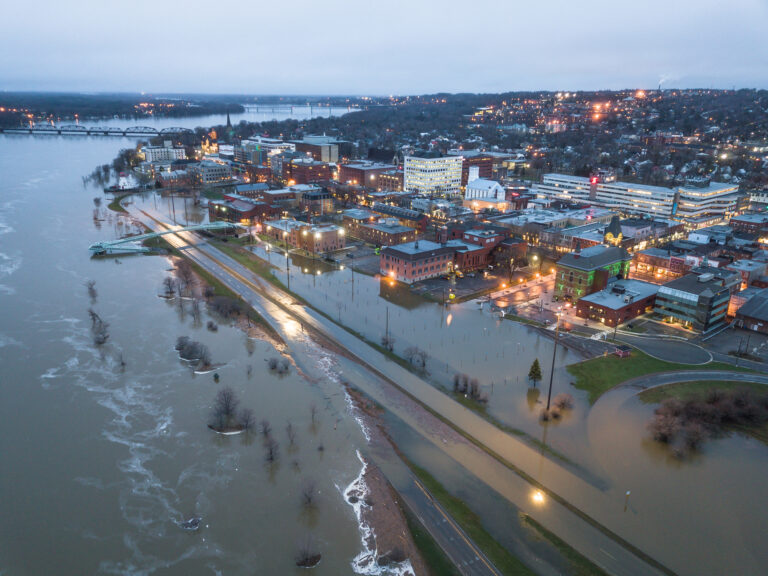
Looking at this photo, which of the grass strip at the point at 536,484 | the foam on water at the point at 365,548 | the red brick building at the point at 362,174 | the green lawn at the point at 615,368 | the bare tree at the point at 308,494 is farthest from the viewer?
the red brick building at the point at 362,174

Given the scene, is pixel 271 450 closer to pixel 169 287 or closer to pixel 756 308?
pixel 169 287

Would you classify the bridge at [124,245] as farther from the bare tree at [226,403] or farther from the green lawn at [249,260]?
the bare tree at [226,403]

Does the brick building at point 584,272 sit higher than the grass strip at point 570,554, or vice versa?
the brick building at point 584,272

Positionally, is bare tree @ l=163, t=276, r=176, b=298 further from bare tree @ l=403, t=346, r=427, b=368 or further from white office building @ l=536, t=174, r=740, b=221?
white office building @ l=536, t=174, r=740, b=221

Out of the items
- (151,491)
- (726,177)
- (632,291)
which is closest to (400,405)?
(151,491)

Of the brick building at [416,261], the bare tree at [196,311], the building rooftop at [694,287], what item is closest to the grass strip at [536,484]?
the bare tree at [196,311]

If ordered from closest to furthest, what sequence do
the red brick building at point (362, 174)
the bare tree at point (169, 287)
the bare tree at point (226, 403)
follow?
1. the bare tree at point (226, 403)
2. the bare tree at point (169, 287)
3. the red brick building at point (362, 174)

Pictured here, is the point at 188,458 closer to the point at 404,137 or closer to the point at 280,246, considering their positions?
the point at 280,246
